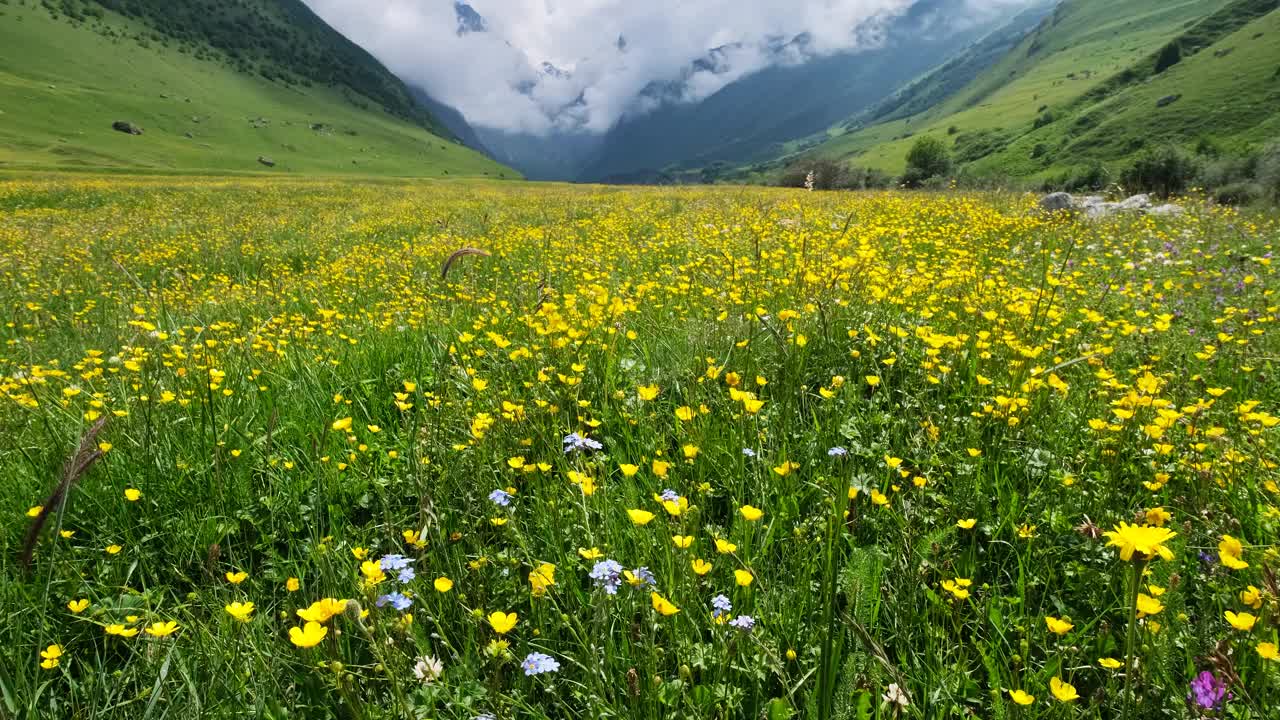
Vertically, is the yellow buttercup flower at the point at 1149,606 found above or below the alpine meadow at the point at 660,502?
above

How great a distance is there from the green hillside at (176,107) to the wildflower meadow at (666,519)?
210 ft

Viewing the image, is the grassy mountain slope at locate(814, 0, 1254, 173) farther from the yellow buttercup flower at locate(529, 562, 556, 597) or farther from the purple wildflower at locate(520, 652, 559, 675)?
the purple wildflower at locate(520, 652, 559, 675)

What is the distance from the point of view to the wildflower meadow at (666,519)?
1670 millimetres

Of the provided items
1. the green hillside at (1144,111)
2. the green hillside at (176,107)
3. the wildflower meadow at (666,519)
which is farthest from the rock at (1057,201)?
the green hillside at (176,107)

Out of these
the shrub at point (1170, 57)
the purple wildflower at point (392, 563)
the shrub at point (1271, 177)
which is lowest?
the purple wildflower at point (392, 563)

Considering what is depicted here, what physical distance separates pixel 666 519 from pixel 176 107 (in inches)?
5219

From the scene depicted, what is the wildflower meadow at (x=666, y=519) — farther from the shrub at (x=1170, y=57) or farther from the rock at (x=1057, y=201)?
the shrub at (x=1170, y=57)

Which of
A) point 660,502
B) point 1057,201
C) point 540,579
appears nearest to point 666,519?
point 660,502

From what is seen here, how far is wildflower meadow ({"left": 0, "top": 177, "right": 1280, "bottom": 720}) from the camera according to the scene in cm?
167

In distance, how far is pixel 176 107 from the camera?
328 feet

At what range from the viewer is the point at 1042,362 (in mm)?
3658

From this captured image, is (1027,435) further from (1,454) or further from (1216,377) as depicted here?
(1,454)

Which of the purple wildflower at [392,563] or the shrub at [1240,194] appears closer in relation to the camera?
the purple wildflower at [392,563]

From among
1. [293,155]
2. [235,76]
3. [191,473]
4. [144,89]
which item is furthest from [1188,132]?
[235,76]
